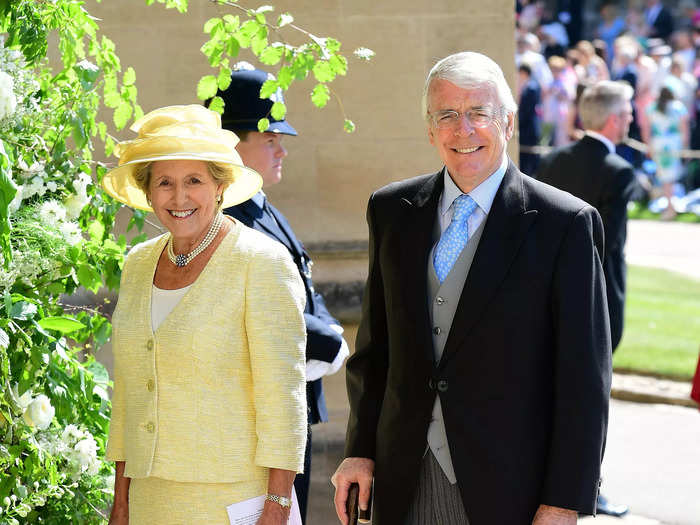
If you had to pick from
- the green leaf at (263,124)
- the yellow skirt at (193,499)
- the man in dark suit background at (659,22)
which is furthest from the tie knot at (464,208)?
the man in dark suit background at (659,22)

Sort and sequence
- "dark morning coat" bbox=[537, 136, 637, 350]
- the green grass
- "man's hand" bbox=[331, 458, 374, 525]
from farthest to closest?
the green grass < "dark morning coat" bbox=[537, 136, 637, 350] < "man's hand" bbox=[331, 458, 374, 525]

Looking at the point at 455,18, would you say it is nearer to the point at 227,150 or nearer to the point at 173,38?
the point at 173,38

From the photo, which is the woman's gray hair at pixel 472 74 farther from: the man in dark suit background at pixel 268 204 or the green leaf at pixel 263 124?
the man in dark suit background at pixel 268 204

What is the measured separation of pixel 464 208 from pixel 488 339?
1.25ft

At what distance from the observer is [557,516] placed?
295cm

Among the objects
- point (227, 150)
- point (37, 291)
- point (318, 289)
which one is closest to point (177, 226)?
point (227, 150)

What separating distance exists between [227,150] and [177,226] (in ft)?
0.82

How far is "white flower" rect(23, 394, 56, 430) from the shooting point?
10.9ft

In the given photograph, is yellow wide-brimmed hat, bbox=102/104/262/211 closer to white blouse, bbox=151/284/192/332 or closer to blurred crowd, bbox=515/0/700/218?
white blouse, bbox=151/284/192/332

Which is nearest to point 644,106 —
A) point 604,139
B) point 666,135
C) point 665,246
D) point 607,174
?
point 666,135

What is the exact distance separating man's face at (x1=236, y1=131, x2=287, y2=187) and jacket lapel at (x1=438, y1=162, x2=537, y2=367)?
4.57 feet

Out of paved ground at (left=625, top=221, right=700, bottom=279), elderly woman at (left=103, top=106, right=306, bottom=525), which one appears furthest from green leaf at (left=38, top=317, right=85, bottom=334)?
paved ground at (left=625, top=221, right=700, bottom=279)

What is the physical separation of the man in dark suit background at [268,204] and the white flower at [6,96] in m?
1.03

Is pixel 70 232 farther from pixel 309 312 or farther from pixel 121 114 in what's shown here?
pixel 309 312
